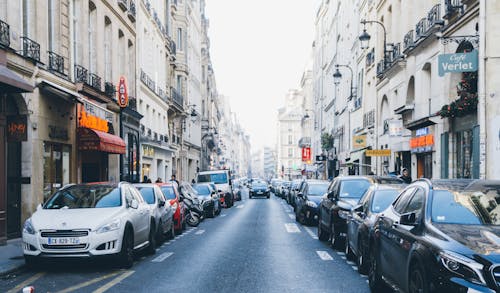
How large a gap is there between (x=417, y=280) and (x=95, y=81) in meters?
20.5

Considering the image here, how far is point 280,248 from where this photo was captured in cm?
1441

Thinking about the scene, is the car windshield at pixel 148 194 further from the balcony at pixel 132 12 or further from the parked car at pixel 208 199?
the balcony at pixel 132 12

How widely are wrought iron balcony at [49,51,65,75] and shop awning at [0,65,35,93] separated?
495cm

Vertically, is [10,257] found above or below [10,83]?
below

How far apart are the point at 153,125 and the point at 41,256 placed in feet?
97.3

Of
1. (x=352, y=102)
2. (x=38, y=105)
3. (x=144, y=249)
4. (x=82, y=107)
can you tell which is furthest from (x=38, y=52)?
(x=352, y=102)

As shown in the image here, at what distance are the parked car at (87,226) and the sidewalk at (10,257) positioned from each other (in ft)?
1.20

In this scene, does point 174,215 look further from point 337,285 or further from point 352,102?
point 352,102

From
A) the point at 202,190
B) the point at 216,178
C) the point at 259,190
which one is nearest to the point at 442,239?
the point at 202,190

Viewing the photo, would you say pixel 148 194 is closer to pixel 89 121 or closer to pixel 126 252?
pixel 126 252

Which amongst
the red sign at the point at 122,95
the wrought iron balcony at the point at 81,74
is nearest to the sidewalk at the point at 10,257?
the wrought iron balcony at the point at 81,74

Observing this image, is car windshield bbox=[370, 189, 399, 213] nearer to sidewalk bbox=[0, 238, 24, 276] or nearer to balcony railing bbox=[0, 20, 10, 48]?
sidewalk bbox=[0, 238, 24, 276]

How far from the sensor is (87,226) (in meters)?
10.7

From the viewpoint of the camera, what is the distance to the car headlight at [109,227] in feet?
35.3
